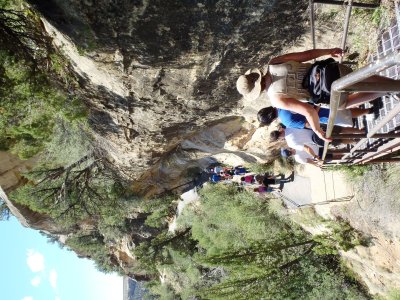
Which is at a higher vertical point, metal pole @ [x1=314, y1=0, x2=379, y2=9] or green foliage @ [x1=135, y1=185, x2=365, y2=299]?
metal pole @ [x1=314, y1=0, x2=379, y2=9]

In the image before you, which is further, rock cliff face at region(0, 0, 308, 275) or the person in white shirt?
the person in white shirt

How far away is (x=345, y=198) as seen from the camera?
7.71m

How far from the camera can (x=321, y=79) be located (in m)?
4.04

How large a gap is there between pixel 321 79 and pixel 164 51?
2.66 meters

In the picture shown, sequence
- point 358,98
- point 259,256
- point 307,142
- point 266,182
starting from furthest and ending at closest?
point 266,182
point 259,256
point 307,142
point 358,98

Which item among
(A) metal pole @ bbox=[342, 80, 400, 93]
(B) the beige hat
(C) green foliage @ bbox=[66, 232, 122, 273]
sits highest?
(B) the beige hat

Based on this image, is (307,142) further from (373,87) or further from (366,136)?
(373,87)

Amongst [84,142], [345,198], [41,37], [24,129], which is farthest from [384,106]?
[84,142]

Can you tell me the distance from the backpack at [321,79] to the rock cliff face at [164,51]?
1.55 meters

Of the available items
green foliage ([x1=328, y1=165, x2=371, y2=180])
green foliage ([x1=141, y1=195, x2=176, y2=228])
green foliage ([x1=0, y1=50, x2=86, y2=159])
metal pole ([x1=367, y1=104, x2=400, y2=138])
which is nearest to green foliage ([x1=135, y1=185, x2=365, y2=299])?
green foliage ([x1=141, y1=195, x2=176, y2=228])

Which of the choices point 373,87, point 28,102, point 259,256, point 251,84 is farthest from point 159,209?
point 373,87

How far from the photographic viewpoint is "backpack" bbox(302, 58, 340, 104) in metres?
3.97

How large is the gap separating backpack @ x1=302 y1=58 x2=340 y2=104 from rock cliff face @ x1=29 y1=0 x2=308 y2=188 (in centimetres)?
155

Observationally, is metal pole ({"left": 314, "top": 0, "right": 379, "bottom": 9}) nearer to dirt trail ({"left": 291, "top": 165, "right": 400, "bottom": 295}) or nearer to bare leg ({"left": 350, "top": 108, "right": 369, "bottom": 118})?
bare leg ({"left": 350, "top": 108, "right": 369, "bottom": 118})
